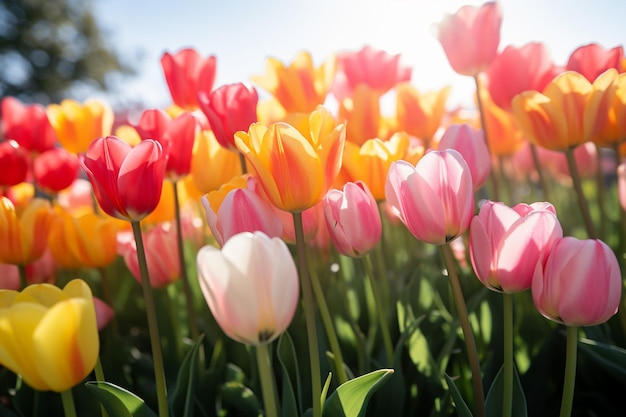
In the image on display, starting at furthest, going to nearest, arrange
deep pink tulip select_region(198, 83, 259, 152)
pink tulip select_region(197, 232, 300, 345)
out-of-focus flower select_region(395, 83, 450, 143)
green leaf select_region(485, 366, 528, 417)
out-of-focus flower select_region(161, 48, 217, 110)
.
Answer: out-of-focus flower select_region(395, 83, 450, 143) → out-of-focus flower select_region(161, 48, 217, 110) → deep pink tulip select_region(198, 83, 259, 152) → green leaf select_region(485, 366, 528, 417) → pink tulip select_region(197, 232, 300, 345)

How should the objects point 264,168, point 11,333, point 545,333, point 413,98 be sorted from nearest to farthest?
point 11,333, point 264,168, point 545,333, point 413,98

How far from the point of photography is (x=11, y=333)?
461mm

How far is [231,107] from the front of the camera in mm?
774

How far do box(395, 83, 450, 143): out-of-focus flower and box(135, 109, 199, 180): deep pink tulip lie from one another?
489mm

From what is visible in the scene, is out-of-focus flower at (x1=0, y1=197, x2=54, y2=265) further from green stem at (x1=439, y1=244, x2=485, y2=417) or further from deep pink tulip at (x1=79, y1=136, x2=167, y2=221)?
green stem at (x1=439, y1=244, x2=485, y2=417)

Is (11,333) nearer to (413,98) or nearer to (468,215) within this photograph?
(468,215)

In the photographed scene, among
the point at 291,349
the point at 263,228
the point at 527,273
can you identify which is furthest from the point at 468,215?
the point at 291,349

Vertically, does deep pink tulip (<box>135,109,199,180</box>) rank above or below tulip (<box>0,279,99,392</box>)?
above

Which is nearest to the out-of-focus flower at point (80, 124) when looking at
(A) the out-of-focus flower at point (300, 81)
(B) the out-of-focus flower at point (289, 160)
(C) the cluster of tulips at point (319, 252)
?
(C) the cluster of tulips at point (319, 252)

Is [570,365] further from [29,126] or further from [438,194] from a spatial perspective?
[29,126]

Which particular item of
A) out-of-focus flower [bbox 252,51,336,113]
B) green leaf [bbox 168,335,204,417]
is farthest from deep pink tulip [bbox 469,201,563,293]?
out-of-focus flower [bbox 252,51,336,113]

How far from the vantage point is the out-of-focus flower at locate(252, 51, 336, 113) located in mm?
1066

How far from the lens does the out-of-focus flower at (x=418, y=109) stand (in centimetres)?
113

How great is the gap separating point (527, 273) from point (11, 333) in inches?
19.1
